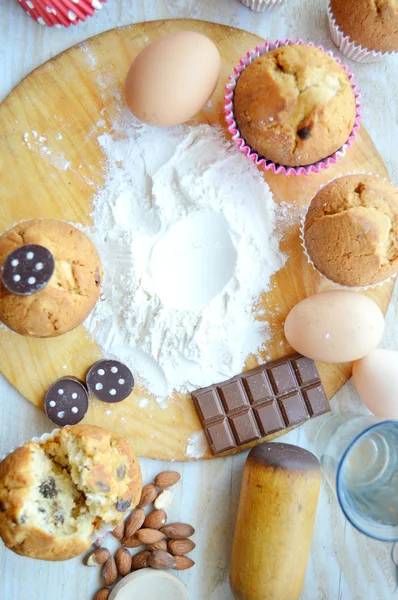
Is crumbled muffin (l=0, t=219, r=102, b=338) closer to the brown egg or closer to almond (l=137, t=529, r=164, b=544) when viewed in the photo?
the brown egg

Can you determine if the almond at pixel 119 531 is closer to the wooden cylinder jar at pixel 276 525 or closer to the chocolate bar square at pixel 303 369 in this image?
the wooden cylinder jar at pixel 276 525

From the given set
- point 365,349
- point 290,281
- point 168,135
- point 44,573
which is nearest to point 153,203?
point 168,135

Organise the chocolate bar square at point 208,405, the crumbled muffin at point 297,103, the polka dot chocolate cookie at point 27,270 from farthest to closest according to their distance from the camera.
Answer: the chocolate bar square at point 208,405, the crumbled muffin at point 297,103, the polka dot chocolate cookie at point 27,270

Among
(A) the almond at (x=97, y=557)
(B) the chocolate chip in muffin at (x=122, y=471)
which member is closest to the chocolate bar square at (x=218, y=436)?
(B) the chocolate chip in muffin at (x=122, y=471)

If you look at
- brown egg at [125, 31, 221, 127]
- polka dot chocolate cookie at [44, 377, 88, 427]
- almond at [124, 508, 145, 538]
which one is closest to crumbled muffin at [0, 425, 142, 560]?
polka dot chocolate cookie at [44, 377, 88, 427]

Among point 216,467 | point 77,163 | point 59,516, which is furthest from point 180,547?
point 77,163

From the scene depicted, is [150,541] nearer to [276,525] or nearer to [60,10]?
[276,525]
